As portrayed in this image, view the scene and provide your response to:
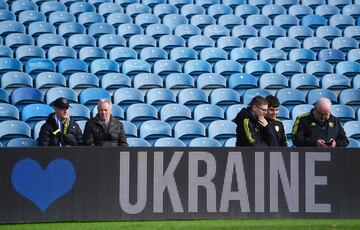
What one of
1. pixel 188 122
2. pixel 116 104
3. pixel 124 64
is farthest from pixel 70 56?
pixel 188 122

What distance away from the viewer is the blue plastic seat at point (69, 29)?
13.4 m

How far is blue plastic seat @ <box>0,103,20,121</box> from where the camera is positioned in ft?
34.3

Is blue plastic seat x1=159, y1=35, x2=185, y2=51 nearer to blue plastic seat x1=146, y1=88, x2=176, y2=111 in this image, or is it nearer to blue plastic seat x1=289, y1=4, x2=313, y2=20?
blue plastic seat x1=146, y1=88, x2=176, y2=111

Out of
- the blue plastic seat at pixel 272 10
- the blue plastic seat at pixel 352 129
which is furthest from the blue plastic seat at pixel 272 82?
the blue plastic seat at pixel 272 10

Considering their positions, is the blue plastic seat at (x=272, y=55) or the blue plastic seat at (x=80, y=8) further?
the blue plastic seat at (x=80, y=8)

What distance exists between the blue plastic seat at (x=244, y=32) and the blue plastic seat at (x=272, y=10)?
101 centimetres

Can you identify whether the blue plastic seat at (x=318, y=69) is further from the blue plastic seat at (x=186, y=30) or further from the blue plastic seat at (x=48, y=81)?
the blue plastic seat at (x=48, y=81)

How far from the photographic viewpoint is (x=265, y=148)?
818 centimetres

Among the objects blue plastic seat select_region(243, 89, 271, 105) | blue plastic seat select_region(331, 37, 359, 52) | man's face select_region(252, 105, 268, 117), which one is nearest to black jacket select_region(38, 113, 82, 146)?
man's face select_region(252, 105, 268, 117)

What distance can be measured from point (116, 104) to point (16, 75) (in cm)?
168

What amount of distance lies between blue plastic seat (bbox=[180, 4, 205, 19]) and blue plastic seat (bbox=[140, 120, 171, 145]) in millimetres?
4535

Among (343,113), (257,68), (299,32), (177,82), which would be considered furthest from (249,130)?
(299,32)

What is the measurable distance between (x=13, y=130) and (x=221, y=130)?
298 centimetres

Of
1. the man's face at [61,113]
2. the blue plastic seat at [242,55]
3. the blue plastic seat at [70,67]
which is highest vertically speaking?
the blue plastic seat at [242,55]
